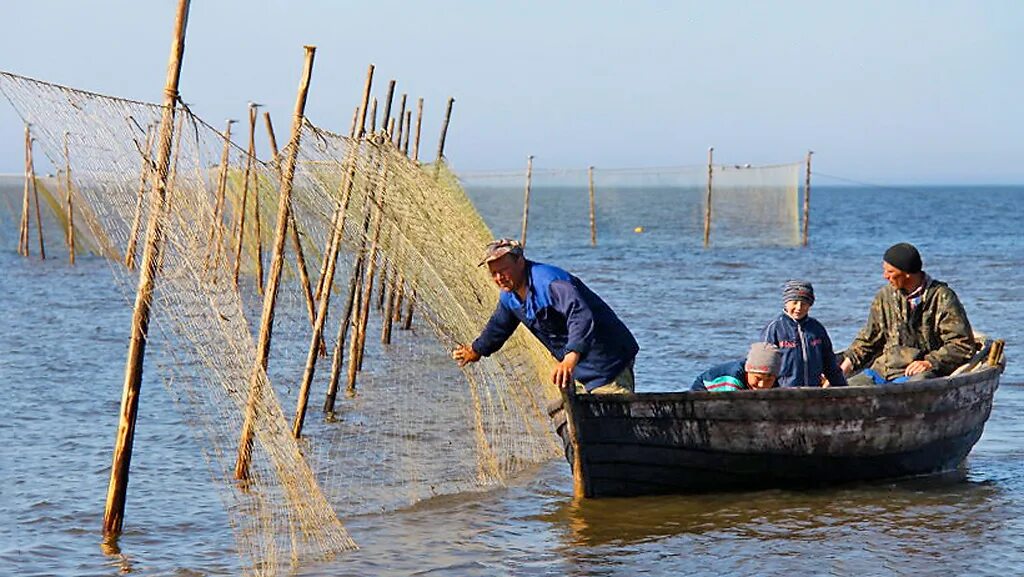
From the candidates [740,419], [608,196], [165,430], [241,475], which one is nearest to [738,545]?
[740,419]

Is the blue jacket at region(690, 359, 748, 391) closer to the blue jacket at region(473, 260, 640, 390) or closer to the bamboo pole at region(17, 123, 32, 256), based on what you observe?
the blue jacket at region(473, 260, 640, 390)

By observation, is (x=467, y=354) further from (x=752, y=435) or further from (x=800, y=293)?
(x=800, y=293)

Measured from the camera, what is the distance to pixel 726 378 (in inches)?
327

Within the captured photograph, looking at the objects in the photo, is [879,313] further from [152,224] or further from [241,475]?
[152,224]

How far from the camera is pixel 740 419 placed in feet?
25.9

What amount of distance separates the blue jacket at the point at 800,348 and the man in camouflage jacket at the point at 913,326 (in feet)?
2.58

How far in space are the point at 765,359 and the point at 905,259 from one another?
135cm

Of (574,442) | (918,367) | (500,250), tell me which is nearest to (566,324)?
(500,250)

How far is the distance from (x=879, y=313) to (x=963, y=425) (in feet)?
3.01

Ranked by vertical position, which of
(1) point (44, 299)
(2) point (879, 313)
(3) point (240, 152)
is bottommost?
(1) point (44, 299)

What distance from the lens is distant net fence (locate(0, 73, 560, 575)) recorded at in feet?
21.6

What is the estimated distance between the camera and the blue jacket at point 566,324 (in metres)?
7.11

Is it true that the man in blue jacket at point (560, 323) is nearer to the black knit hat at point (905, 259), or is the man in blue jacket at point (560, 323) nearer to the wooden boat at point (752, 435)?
the wooden boat at point (752, 435)

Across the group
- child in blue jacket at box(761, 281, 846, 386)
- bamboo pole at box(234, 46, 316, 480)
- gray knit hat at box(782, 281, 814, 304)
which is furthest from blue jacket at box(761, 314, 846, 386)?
bamboo pole at box(234, 46, 316, 480)
